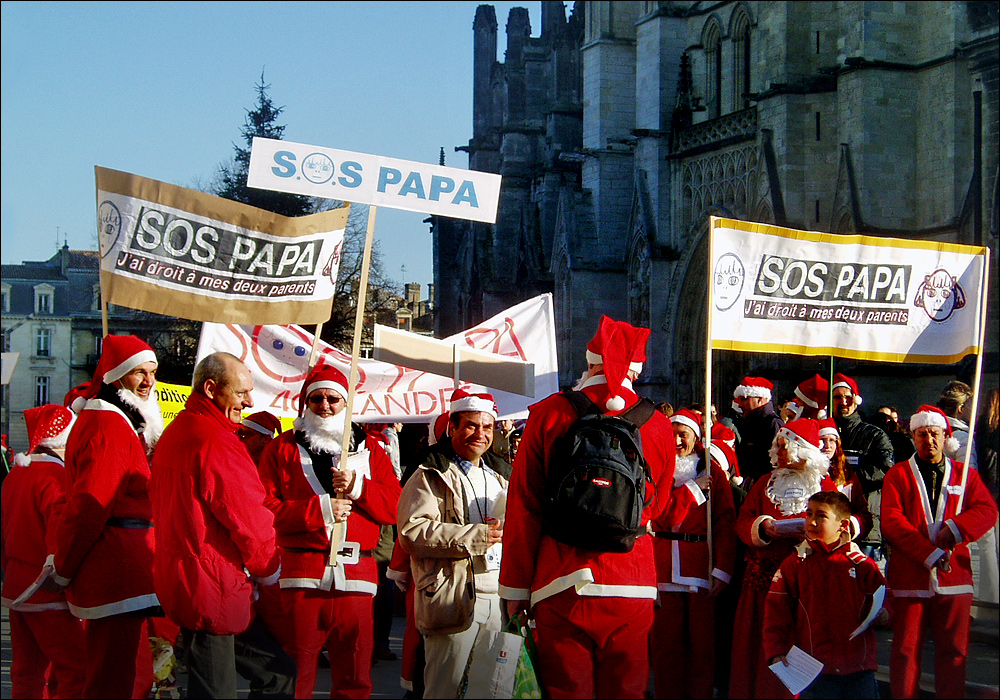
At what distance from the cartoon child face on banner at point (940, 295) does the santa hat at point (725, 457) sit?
1.46 meters

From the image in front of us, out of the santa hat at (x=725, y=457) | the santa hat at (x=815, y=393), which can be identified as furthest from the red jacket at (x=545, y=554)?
the santa hat at (x=815, y=393)

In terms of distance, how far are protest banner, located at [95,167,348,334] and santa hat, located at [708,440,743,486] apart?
2340mm

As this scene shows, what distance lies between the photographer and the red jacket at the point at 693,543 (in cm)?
639

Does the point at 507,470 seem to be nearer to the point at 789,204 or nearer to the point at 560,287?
the point at 789,204

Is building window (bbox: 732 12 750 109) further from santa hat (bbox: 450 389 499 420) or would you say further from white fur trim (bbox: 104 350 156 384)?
white fur trim (bbox: 104 350 156 384)

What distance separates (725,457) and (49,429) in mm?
3722

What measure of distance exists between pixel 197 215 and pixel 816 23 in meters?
17.2

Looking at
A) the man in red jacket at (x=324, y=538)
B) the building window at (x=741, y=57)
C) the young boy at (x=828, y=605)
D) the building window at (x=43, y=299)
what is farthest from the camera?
the building window at (x=43, y=299)

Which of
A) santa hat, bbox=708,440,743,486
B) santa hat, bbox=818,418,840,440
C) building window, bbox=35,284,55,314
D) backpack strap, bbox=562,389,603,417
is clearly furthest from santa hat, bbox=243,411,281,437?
building window, bbox=35,284,55,314

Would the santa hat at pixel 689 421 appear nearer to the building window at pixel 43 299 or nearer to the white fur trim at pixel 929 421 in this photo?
the white fur trim at pixel 929 421

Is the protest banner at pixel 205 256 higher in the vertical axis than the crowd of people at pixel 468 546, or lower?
higher

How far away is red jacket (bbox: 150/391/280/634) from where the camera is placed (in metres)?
4.77

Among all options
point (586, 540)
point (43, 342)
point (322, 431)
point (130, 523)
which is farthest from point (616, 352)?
point (43, 342)

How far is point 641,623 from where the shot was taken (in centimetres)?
469
